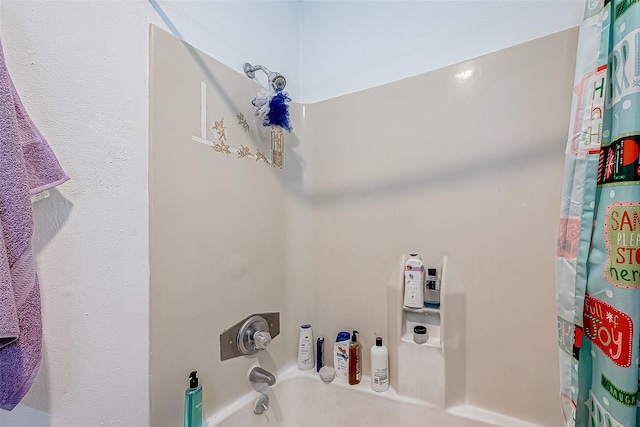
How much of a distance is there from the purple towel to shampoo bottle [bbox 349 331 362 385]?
1066mm

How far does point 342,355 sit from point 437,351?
1.37ft

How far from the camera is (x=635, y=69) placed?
0.68m

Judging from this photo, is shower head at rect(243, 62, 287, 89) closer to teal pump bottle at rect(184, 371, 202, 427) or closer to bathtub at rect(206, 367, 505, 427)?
teal pump bottle at rect(184, 371, 202, 427)

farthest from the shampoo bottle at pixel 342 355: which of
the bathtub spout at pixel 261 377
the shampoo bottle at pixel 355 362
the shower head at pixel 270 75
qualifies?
the shower head at pixel 270 75

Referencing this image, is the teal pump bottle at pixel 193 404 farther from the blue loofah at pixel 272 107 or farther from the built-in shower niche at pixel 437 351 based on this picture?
the blue loofah at pixel 272 107

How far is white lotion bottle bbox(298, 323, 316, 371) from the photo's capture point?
142cm

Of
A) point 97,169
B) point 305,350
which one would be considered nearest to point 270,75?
point 97,169

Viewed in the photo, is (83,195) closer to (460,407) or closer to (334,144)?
(334,144)

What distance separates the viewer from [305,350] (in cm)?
143

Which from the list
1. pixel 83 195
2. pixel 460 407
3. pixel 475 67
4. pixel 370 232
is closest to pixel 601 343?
pixel 460 407

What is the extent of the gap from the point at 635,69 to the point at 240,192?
3.90 feet

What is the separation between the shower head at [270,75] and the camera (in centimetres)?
120

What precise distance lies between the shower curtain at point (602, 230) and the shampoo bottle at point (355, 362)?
72 cm

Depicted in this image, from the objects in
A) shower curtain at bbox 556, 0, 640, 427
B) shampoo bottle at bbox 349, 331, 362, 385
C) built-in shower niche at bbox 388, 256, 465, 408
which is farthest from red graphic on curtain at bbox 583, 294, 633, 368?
shampoo bottle at bbox 349, 331, 362, 385
